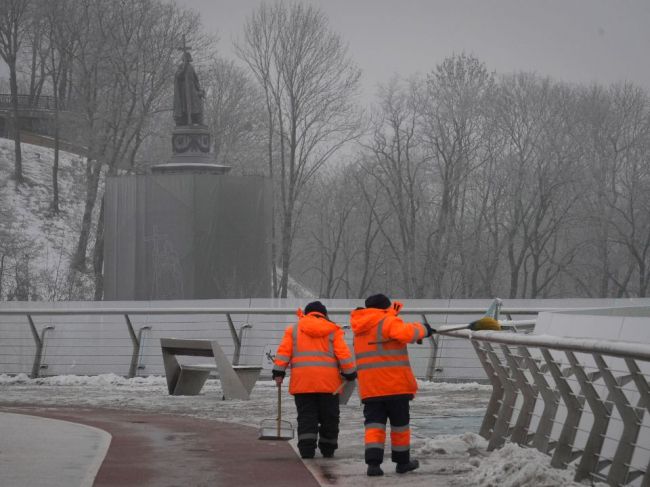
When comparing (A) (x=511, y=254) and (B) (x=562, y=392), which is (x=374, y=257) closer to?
(A) (x=511, y=254)

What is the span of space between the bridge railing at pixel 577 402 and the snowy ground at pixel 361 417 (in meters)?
0.31

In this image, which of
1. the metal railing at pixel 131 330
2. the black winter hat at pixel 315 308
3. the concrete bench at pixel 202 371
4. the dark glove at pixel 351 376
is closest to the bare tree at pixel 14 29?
the metal railing at pixel 131 330

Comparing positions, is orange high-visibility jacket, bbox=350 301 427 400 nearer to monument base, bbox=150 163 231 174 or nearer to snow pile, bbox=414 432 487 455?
snow pile, bbox=414 432 487 455

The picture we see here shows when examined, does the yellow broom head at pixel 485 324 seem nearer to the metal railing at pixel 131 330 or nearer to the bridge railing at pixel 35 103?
the metal railing at pixel 131 330

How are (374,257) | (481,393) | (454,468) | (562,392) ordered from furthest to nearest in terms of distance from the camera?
(374,257) → (481,393) → (454,468) → (562,392)

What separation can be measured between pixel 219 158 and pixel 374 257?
14.1 metres

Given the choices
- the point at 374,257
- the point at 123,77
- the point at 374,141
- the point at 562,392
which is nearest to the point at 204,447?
the point at 562,392

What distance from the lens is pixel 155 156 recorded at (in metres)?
77.7

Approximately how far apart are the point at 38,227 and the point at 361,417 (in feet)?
182

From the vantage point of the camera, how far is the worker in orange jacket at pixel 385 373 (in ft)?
42.3

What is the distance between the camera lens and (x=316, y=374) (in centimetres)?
1457

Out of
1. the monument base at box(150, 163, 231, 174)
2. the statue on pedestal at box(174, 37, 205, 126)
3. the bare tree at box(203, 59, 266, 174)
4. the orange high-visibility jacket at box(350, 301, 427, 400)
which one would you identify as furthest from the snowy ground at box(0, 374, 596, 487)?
the bare tree at box(203, 59, 266, 174)

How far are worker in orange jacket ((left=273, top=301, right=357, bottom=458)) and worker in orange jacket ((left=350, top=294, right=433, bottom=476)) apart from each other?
140cm

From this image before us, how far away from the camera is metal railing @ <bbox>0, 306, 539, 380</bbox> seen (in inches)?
1166
